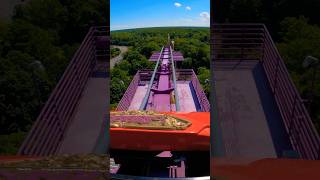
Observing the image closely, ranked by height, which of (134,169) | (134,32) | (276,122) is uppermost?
(134,32)

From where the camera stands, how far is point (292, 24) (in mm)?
3867

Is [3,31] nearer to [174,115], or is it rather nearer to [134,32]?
[134,32]

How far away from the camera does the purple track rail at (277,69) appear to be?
Answer: 3859 millimetres

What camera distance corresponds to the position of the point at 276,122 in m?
3.94

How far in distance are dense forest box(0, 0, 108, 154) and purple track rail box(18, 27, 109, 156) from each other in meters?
0.05

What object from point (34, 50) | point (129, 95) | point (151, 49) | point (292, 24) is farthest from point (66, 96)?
point (292, 24)

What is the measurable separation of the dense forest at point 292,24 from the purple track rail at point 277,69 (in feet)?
0.17

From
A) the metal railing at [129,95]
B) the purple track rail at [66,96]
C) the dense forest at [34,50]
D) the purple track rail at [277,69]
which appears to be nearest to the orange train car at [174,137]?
the metal railing at [129,95]

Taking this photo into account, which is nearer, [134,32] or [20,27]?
[134,32]

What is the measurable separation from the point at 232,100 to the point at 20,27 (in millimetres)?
1724

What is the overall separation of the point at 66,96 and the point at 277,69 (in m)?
1.64

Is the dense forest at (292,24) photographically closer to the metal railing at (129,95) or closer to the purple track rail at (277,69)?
the purple track rail at (277,69)

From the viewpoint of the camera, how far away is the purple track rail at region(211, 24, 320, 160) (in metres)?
3.86

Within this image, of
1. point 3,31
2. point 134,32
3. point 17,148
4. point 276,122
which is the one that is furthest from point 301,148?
point 3,31
